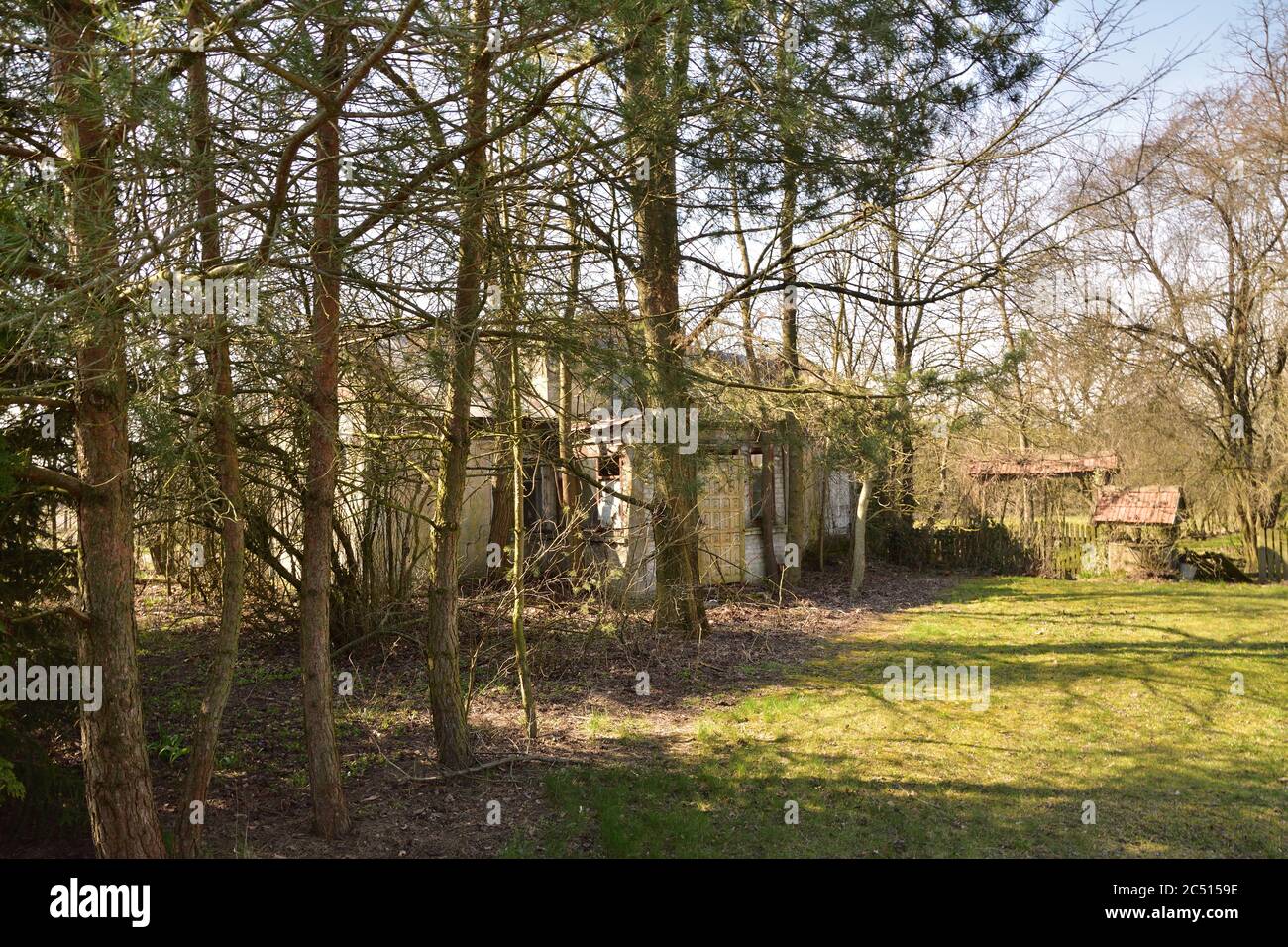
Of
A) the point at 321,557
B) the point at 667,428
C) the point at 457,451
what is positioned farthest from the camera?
the point at 667,428

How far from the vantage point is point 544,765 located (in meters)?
6.74

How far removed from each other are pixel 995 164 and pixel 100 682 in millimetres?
7836

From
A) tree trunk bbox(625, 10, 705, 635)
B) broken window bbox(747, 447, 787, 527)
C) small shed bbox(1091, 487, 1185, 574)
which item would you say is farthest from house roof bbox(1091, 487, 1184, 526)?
tree trunk bbox(625, 10, 705, 635)

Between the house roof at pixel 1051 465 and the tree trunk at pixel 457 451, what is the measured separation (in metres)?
15.0

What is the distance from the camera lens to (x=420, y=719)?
7855 mm

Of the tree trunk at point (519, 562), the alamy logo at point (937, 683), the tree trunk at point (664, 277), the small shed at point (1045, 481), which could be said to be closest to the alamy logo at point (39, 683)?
the tree trunk at point (519, 562)

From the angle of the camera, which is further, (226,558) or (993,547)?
(993,547)

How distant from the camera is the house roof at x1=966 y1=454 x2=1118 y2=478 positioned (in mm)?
18562

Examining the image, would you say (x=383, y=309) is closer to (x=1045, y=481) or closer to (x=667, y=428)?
(x=667, y=428)

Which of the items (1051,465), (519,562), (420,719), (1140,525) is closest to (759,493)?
(1051,465)

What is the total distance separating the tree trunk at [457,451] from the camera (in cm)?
466

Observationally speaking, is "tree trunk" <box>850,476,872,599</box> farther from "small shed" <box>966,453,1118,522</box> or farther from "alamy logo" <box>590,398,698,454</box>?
"alamy logo" <box>590,398,698,454</box>

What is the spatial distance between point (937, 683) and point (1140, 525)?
33.5 feet
